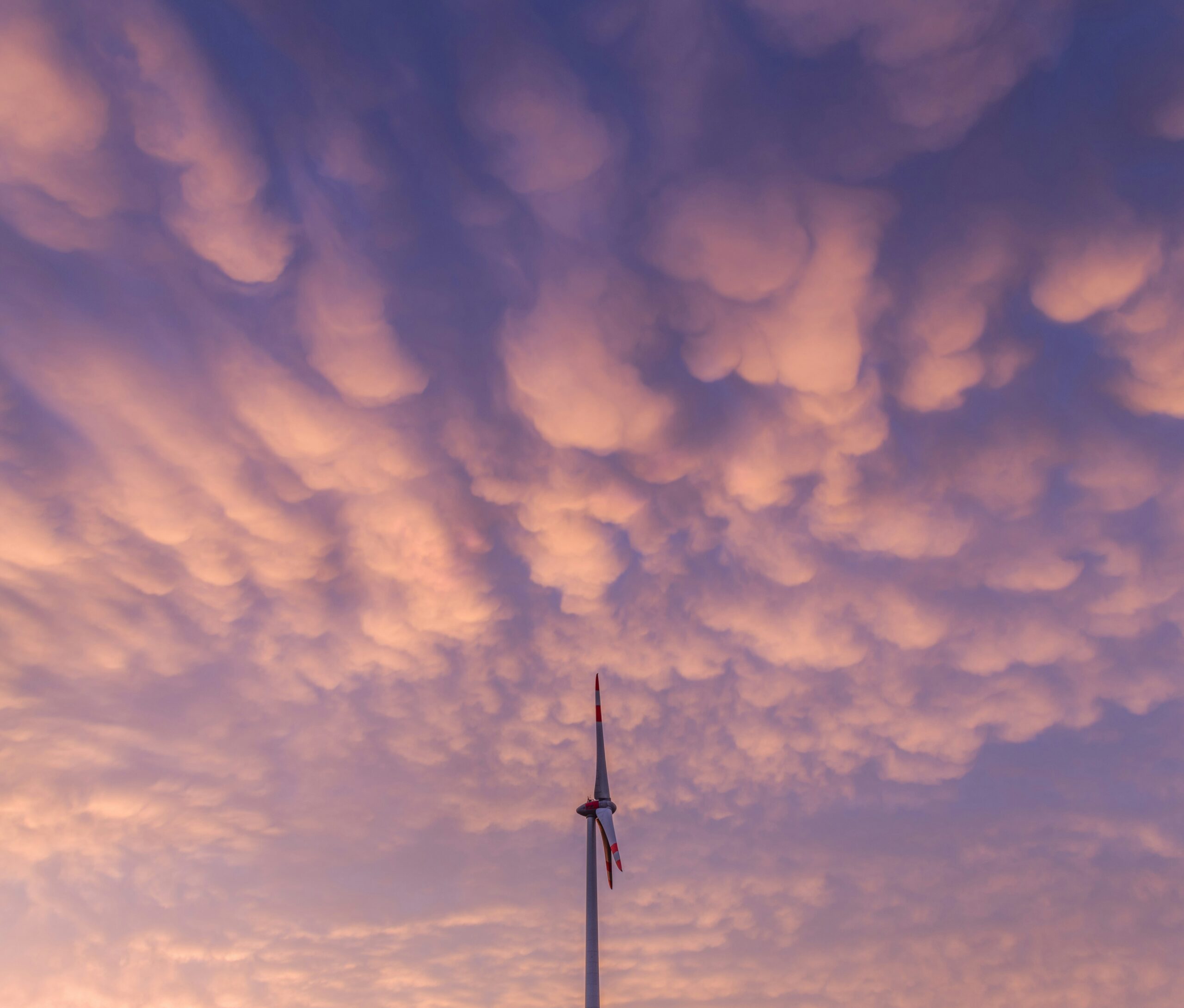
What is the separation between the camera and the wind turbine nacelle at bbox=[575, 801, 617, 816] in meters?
138

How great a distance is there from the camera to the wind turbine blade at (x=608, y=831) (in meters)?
127

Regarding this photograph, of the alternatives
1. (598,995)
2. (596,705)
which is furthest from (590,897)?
(596,705)

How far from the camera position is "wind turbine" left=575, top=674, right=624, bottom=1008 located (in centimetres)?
12000

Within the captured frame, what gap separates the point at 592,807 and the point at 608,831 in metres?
9.05

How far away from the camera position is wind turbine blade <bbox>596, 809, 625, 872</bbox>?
127125 mm

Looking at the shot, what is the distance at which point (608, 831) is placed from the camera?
130750 millimetres

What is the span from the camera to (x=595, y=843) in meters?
137

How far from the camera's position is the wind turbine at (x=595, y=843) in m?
120

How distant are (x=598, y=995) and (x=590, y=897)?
13.9m

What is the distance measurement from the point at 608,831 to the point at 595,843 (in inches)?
334

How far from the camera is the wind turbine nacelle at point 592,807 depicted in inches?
5453

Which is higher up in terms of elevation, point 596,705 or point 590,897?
point 596,705

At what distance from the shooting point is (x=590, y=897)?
128500mm

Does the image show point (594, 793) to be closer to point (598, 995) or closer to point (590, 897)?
point (590, 897)
